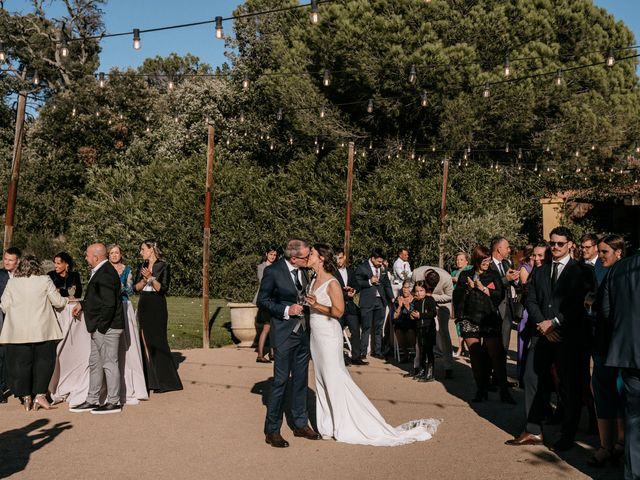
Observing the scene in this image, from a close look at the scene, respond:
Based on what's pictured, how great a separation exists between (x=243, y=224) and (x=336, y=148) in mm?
5474

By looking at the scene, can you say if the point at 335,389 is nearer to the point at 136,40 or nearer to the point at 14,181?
the point at 136,40

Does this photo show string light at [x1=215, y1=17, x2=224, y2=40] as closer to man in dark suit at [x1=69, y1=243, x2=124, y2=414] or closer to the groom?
man in dark suit at [x1=69, y1=243, x2=124, y2=414]

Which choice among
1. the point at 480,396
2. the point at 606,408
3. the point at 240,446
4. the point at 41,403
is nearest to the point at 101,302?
the point at 41,403

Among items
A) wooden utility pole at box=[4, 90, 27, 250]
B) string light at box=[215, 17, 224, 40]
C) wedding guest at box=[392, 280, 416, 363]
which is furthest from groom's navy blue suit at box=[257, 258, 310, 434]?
wooden utility pole at box=[4, 90, 27, 250]

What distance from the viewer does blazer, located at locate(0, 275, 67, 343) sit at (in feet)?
31.0

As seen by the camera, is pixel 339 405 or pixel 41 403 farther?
pixel 41 403

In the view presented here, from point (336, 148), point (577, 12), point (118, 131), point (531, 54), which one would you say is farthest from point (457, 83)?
point (118, 131)

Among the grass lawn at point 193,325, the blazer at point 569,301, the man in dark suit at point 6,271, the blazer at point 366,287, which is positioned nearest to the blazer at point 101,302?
the man in dark suit at point 6,271

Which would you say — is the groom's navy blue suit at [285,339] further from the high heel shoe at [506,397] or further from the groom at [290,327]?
the high heel shoe at [506,397]

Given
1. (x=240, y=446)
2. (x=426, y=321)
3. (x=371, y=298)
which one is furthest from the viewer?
(x=371, y=298)

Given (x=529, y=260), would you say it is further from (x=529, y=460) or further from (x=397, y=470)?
(x=397, y=470)

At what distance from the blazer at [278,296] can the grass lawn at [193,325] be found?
26.1ft

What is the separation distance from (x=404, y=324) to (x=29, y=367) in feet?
20.8

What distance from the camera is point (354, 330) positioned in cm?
1316
